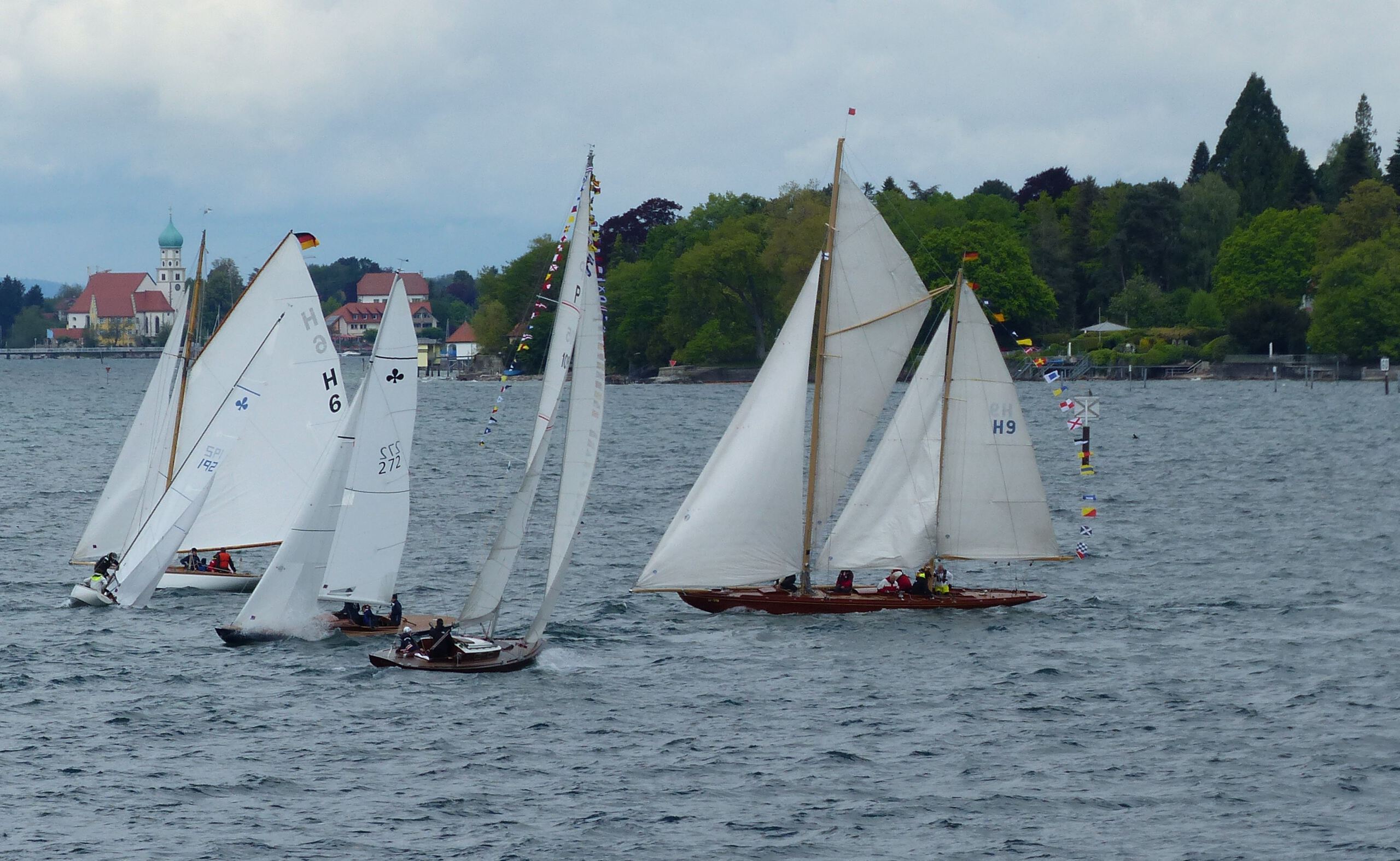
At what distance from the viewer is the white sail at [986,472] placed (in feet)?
148

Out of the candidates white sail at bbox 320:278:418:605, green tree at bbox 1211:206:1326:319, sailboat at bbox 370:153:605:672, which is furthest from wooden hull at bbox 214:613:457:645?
green tree at bbox 1211:206:1326:319

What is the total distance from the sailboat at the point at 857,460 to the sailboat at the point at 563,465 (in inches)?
273

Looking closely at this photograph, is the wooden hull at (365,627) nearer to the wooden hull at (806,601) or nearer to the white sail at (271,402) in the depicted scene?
the wooden hull at (806,601)

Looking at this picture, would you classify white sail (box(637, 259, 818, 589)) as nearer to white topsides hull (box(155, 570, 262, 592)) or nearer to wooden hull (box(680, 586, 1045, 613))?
wooden hull (box(680, 586, 1045, 613))

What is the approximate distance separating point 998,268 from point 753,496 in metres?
140

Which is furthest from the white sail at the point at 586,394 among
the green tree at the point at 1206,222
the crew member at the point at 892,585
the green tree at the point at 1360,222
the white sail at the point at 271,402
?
the green tree at the point at 1206,222

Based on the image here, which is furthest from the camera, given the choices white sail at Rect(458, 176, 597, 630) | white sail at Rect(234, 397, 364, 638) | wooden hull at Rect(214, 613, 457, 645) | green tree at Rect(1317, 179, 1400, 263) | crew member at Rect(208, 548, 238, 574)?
green tree at Rect(1317, 179, 1400, 263)

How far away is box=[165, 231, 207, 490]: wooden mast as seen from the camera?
4831 cm

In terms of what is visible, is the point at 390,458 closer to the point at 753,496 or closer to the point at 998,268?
the point at 753,496

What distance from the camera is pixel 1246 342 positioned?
182m

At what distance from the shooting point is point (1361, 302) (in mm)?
168250

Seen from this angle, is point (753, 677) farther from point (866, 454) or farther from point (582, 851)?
point (866, 454)

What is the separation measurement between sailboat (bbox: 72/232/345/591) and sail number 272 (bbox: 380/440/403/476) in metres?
9.03

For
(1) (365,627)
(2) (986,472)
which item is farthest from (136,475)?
(2) (986,472)
